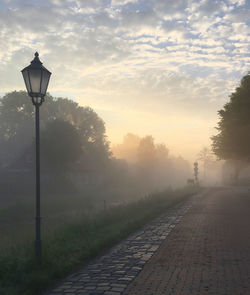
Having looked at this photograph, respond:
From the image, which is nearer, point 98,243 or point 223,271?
point 223,271

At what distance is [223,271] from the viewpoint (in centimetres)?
630

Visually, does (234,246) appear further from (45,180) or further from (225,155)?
(45,180)

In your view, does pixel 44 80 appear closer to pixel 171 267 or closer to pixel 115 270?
pixel 115 270

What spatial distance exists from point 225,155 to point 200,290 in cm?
3283

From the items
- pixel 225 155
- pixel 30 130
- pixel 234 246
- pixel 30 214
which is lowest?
pixel 30 214

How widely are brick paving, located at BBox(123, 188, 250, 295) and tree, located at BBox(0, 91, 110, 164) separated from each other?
55752mm

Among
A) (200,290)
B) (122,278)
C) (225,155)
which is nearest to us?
(200,290)

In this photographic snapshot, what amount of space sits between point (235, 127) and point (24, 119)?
47347mm

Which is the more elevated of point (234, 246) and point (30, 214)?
A: point (234, 246)

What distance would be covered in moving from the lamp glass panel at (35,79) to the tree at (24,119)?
57.1 metres

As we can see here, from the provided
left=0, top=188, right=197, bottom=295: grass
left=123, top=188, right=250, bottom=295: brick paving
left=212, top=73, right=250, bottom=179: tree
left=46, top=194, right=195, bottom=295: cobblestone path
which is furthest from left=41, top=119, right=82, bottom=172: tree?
left=46, top=194, right=195, bottom=295: cobblestone path

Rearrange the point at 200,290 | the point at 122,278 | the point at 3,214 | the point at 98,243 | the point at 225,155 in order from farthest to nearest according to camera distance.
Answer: the point at 225,155
the point at 3,214
the point at 98,243
the point at 122,278
the point at 200,290

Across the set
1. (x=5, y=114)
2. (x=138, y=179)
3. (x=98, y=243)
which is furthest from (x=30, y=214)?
(x=5, y=114)

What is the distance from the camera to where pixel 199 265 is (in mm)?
6773
